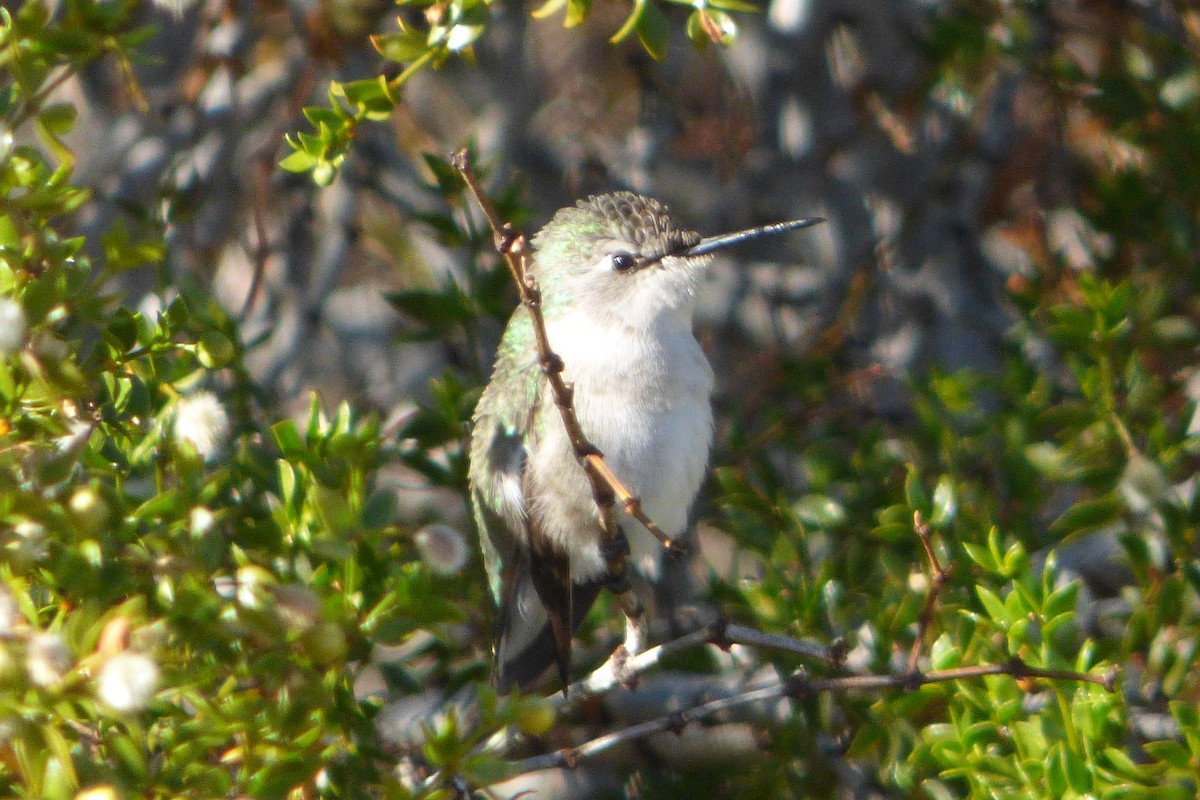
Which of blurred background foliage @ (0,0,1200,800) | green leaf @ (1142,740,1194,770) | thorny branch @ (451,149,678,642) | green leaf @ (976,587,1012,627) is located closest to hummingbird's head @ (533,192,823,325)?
blurred background foliage @ (0,0,1200,800)

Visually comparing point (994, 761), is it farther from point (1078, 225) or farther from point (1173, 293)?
point (1078, 225)

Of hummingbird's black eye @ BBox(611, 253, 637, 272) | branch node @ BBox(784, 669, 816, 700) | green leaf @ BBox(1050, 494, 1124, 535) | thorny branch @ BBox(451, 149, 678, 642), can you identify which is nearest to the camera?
thorny branch @ BBox(451, 149, 678, 642)

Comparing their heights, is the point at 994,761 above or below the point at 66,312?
below

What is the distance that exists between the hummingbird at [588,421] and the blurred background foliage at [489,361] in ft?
0.48

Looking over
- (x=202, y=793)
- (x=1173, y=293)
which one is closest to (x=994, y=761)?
(x=202, y=793)

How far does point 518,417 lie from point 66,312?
126 cm

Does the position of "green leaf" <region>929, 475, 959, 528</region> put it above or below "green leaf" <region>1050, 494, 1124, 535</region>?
above

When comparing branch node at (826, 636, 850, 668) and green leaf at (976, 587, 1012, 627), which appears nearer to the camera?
branch node at (826, 636, 850, 668)

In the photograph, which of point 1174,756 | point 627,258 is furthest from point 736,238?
point 1174,756

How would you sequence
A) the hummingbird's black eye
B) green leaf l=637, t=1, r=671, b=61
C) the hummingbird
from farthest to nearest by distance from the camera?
1. the hummingbird's black eye
2. the hummingbird
3. green leaf l=637, t=1, r=671, b=61

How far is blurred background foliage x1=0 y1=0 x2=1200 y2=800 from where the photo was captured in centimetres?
196

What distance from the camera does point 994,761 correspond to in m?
2.26

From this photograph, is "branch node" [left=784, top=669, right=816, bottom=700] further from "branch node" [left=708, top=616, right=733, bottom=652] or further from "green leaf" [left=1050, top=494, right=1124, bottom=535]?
"green leaf" [left=1050, top=494, right=1124, bottom=535]

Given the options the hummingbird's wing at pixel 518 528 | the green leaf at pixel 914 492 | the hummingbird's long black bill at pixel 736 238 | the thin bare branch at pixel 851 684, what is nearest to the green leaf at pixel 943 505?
the green leaf at pixel 914 492
